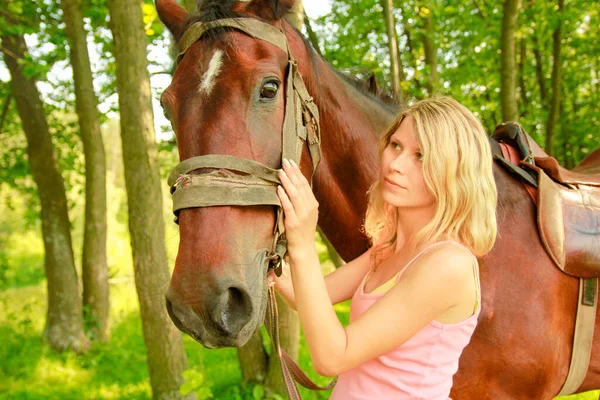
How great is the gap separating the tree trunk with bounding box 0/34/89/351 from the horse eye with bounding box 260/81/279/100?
21.2 ft

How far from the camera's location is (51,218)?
7195 mm

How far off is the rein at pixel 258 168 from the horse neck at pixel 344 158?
286mm

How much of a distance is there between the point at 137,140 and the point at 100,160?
3.90 metres

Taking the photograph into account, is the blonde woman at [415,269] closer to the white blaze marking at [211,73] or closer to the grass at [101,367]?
the white blaze marking at [211,73]

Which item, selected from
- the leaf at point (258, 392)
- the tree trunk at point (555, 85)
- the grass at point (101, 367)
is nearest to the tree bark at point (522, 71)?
the tree trunk at point (555, 85)

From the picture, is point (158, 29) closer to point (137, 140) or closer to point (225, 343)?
point (137, 140)

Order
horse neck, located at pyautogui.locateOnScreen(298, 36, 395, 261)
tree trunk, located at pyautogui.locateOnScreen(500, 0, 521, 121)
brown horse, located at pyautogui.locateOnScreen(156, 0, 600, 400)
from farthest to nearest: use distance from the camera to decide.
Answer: tree trunk, located at pyautogui.locateOnScreen(500, 0, 521, 121)
horse neck, located at pyautogui.locateOnScreen(298, 36, 395, 261)
brown horse, located at pyautogui.locateOnScreen(156, 0, 600, 400)

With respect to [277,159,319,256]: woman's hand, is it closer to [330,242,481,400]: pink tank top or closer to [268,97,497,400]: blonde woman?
[268,97,497,400]: blonde woman

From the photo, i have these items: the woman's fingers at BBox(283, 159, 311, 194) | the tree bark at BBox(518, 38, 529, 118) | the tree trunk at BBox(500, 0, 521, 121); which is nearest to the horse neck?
the woman's fingers at BBox(283, 159, 311, 194)

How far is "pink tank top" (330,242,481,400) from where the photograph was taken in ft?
4.95

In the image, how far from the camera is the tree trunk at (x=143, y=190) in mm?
3883

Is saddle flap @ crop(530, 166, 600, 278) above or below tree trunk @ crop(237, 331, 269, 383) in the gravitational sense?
above

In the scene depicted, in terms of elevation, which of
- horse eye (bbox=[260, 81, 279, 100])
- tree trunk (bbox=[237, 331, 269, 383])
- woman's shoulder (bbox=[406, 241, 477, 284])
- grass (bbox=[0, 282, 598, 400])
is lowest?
grass (bbox=[0, 282, 598, 400])

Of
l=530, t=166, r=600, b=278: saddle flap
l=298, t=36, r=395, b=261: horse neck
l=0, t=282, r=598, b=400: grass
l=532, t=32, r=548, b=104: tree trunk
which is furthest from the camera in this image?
l=532, t=32, r=548, b=104: tree trunk
